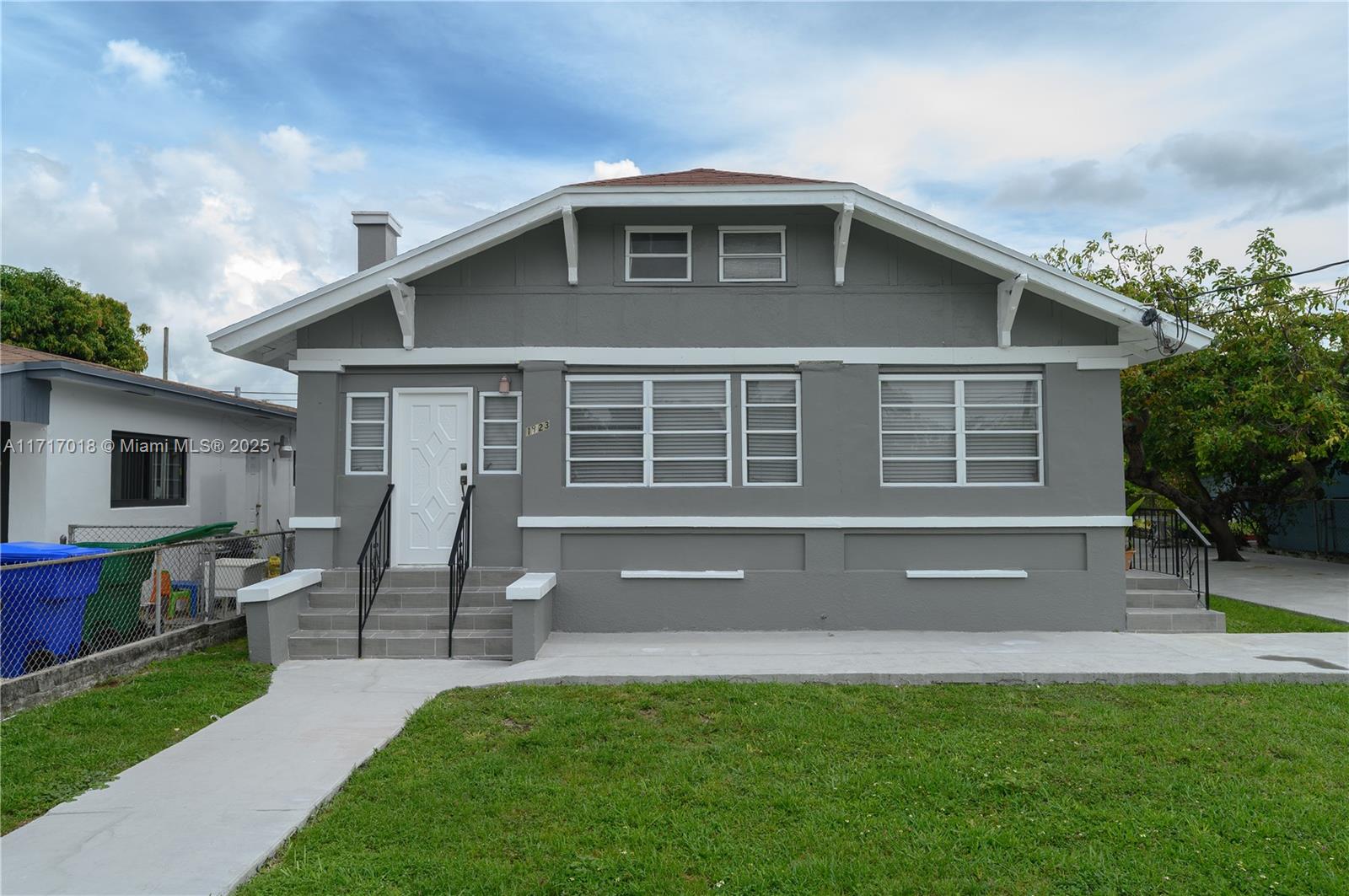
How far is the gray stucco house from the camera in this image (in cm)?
958

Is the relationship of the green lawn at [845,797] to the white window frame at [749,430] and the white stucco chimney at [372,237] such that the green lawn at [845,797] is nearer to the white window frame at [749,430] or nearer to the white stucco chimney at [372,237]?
the white window frame at [749,430]

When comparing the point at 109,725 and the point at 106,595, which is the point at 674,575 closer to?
the point at 109,725

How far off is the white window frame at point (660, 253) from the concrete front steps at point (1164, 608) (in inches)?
239

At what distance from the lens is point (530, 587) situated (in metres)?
8.22

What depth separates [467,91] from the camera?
12.5 metres

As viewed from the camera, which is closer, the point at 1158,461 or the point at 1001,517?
the point at 1001,517

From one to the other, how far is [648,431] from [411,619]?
319cm

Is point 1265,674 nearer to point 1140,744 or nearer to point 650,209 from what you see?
point 1140,744

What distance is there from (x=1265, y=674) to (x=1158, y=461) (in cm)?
1040

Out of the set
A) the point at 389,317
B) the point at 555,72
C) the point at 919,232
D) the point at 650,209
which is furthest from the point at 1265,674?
the point at 555,72

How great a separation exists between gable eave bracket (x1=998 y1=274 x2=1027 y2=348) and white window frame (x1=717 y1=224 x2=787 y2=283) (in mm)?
2396

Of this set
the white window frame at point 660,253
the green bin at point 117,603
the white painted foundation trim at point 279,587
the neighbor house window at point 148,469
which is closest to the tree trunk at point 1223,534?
the white window frame at point 660,253

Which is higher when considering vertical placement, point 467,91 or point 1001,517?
point 467,91

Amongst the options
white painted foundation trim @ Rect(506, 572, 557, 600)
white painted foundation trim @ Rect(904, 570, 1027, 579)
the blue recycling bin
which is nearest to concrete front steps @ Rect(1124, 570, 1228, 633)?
A: white painted foundation trim @ Rect(904, 570, 1027, 579)
